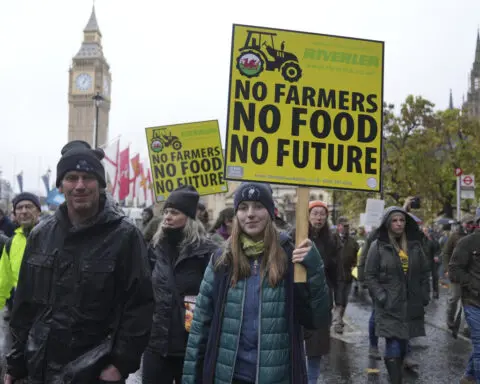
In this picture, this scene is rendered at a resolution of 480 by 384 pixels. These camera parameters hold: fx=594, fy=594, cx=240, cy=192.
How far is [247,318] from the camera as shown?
10.2 feet

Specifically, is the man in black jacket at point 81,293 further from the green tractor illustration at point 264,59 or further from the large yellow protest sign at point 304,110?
the green tractor illustration at point 264,59

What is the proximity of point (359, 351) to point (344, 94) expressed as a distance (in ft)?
17.0

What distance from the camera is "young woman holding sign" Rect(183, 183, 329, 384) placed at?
3041mm

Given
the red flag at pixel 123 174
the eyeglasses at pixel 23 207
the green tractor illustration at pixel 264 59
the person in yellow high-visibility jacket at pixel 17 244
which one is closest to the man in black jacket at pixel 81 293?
the green tractor illustration at pixel 264 59

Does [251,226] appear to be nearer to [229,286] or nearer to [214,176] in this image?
[229,286]

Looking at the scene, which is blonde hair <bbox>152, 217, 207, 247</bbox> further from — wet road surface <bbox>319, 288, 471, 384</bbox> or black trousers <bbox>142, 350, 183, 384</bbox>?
wet road surface <bbox>319, 288, 471, 384</bbox>

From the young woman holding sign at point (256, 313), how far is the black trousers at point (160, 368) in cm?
91

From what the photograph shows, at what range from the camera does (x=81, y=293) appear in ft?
9.15

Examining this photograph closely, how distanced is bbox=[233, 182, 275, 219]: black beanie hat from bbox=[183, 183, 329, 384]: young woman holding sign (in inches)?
5.1

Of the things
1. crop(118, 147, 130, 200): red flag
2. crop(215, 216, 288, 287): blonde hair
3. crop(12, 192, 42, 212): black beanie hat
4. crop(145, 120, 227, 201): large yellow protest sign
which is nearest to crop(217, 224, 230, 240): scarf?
crop(145, 120, 227, 201): large yellow protest sign

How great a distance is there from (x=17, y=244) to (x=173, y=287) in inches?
80.9

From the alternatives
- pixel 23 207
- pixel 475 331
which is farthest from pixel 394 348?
pixel 23 207

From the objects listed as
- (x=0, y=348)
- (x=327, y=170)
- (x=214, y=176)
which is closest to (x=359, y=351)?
(x=214, y=176)

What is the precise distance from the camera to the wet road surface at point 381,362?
21.5 ft
